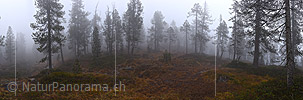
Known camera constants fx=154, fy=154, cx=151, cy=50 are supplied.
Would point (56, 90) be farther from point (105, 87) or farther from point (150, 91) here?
point (150, 91)

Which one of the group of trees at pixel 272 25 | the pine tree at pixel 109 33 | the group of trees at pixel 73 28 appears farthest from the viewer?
the pine tree at pixel 109 33

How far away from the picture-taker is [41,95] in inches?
388

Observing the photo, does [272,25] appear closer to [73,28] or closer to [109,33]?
[109,33]

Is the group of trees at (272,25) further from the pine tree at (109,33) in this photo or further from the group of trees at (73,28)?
the pine tree at (109,33)

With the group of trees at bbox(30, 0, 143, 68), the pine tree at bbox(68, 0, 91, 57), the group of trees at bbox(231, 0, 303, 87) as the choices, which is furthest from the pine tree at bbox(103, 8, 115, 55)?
the group of trees at bbox(231, 0, 303, 87)

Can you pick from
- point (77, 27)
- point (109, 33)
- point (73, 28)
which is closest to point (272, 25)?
point (109, 33)

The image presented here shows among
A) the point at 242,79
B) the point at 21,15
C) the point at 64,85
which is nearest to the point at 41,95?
the point at 64,85

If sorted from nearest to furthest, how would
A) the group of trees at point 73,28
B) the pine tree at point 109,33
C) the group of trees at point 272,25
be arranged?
the group of trees at point 272,25 → the group of trees at point 73,28 → the pine tree at point 109,33

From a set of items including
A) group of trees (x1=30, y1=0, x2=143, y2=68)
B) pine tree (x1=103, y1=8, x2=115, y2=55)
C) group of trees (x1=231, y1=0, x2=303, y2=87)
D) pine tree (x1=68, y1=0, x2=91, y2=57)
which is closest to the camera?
group of trees (x1=231, y1=0, x2=303, y2=87)

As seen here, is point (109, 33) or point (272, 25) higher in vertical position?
point (109, 33)

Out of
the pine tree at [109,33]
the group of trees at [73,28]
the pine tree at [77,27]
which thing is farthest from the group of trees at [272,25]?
the pine tree at [77,27]

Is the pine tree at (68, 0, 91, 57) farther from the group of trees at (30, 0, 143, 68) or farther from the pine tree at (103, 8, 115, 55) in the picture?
the pine tree at (103, 8, 115, 55)

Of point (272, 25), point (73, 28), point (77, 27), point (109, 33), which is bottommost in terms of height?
point (272, 25)

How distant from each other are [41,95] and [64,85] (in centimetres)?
215
